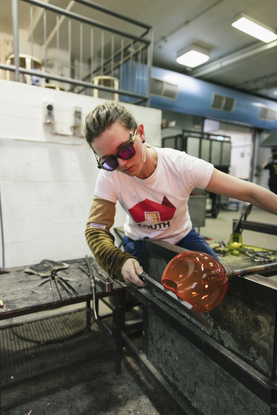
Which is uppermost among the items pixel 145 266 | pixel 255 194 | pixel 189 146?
pixel 189 146

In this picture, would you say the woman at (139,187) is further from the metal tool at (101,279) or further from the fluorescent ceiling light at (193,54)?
the fluorescent ceiling light at (193,54)

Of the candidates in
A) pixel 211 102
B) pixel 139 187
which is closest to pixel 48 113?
pixel 139 187

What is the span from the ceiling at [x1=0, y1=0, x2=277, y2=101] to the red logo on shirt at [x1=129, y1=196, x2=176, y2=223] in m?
2.04

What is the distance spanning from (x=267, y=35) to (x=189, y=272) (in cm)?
463

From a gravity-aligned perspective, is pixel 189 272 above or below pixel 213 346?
above

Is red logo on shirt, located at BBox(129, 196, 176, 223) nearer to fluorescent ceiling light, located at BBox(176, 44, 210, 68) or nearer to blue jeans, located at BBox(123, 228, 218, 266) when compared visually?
blue jeans, located at BBox(123, 228, 218, 266)

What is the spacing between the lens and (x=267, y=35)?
384cm

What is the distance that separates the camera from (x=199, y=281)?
2.23 ft

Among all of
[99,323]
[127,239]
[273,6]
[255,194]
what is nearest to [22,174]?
[127,239]

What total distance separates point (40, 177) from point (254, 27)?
3835mm

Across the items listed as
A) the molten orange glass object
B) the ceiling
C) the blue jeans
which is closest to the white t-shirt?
the blue jeans

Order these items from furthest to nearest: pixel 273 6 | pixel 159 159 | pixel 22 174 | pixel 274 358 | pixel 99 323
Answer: pixel 273 6 < pixel 22 174 < pixel 99 323 < pixel 159 159 < pixel 274 358

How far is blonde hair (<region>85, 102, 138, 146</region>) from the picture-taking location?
35.0 inches

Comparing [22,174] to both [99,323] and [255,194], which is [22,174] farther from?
[255,194]
